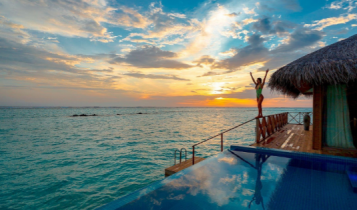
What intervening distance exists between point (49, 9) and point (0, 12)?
2830 millimetres

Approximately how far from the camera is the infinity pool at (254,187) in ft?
7.61

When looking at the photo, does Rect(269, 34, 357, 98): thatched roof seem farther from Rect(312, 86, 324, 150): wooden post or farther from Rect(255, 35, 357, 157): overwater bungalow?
Rect(312, 86, 324, 150): wooden post

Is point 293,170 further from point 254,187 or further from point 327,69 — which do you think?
point 327,69

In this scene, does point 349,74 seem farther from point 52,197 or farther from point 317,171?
point 52,197

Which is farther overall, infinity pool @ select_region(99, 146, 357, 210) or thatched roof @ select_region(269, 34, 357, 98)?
thatched roof @ select_region(269, 34, 357, 98)

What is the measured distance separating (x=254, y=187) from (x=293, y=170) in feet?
5.40

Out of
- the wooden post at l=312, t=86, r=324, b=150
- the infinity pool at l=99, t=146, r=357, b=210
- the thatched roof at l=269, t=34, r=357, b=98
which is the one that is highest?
the thatched roof at l=269, t=34, r=357, b=98

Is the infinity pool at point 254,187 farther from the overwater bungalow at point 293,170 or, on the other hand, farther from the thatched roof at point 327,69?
the thatched roof at point 327,69

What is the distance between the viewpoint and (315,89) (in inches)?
226

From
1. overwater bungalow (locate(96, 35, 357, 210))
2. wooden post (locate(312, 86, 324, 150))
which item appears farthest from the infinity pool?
wooden post (locate(312, 86, 324, 150))

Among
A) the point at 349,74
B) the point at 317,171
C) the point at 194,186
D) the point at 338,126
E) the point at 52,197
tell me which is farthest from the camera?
the point at 52,197

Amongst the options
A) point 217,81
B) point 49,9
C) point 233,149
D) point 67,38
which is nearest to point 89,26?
point 49,9

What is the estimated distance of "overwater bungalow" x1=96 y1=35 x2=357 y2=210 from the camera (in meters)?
2.39

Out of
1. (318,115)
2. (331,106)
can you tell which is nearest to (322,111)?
(318,115)
